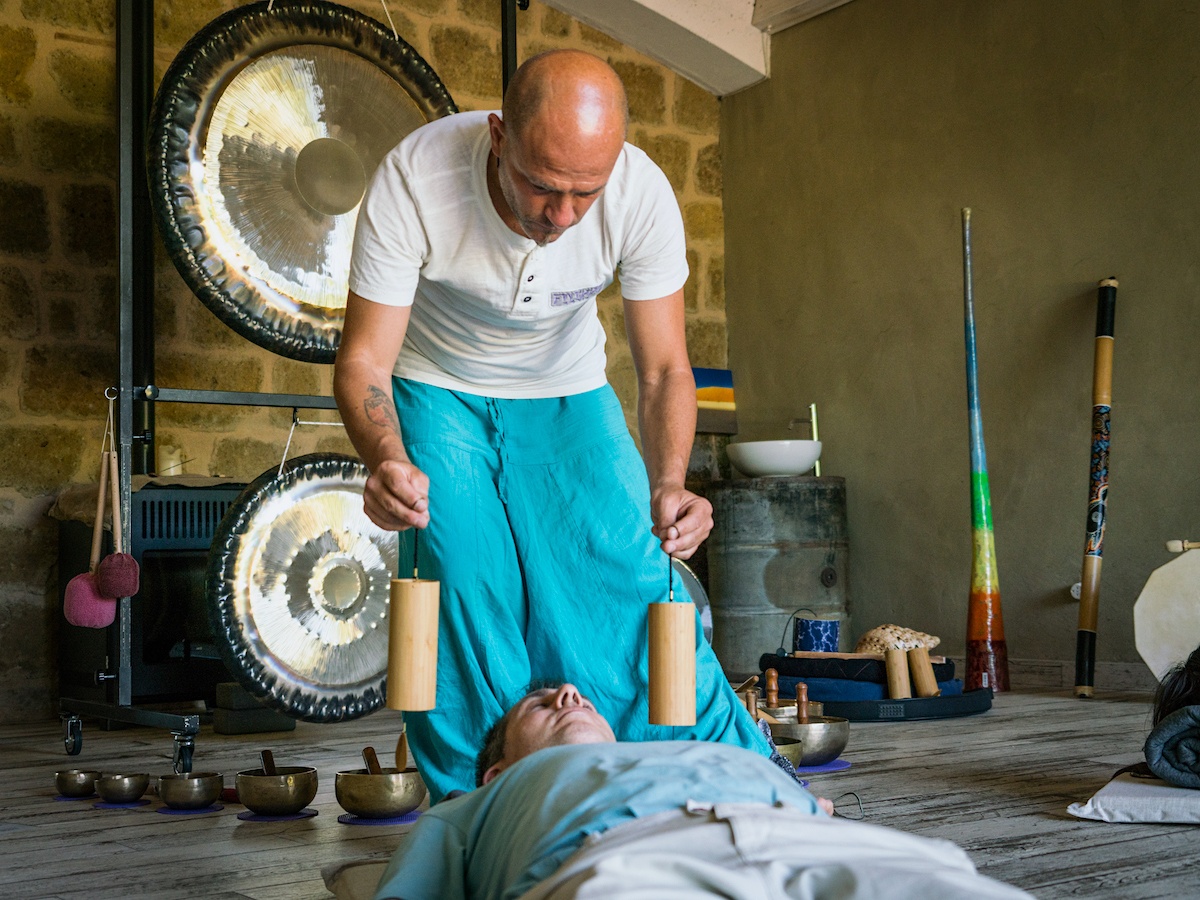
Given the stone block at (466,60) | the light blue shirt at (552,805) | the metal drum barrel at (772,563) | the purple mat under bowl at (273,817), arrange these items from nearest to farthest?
the light blue shirt at (552,805) → the purple mat under bowl at (273,817) → the metal drum barrel at (772,563) → the stone block at (466,60)

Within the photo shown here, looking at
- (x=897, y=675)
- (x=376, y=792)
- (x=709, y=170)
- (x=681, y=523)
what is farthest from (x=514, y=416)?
(x=709, y=170)

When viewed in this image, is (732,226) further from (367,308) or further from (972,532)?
(367,308)

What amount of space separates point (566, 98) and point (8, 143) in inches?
116

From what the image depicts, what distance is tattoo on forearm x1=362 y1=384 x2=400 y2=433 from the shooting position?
5.96 feet

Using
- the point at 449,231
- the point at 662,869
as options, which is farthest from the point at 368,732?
the point at 662,869

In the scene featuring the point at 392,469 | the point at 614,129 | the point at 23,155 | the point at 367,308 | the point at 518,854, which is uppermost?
the point at 23,155

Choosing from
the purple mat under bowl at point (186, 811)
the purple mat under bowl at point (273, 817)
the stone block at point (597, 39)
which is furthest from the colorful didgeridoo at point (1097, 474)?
the purple mat under bowl at point (186, 811)

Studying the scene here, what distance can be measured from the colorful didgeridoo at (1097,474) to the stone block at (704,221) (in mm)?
1904

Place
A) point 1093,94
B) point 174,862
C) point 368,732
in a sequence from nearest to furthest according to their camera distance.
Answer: point 174,862 < point 368,732 < point 1093,94

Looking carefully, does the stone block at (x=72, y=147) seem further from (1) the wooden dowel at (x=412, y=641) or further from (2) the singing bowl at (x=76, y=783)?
(1) the wooden dowel at (x=412, y=641)

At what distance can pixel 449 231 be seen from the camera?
189cm

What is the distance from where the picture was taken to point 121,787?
99.7 inches

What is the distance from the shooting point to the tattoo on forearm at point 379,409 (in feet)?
5.96

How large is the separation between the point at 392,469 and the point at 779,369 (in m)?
3.93
